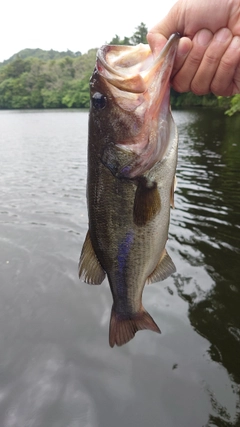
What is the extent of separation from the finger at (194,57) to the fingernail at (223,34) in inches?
2.1

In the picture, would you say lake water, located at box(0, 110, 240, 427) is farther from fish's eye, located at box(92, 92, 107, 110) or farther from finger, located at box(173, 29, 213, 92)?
finger, located at box(173, 29, 213, 92)

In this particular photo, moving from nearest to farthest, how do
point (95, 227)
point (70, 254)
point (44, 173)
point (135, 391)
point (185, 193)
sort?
point (95, 227)
point (135, 391)
point (70, 254)
point (185, 193)
point (44, 173)

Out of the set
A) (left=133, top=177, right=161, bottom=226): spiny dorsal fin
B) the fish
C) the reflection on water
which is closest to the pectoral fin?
the fish

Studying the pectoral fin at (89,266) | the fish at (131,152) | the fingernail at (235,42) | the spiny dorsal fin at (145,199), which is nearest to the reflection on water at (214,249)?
the pectoral fin at (89,266)

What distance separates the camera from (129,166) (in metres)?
2.02

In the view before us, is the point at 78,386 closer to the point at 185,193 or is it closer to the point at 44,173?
the point at 185,193

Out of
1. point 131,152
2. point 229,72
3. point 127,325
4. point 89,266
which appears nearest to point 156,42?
point 229,72

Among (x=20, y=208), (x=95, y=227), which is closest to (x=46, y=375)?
(x=95, y=227)

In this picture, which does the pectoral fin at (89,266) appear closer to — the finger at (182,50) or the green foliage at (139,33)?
the finger at (182,50)

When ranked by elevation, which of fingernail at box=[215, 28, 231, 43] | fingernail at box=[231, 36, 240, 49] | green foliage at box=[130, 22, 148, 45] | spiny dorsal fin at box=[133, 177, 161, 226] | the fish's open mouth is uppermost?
green foliage at box=[130, 22, 148, 45]

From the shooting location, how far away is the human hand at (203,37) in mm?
2047

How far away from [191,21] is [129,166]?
3.38ft

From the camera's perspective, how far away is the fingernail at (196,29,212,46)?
211 centimetres

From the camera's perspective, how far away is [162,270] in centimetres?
Answer: 252
